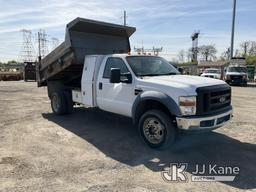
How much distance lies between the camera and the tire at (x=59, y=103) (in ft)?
29.9

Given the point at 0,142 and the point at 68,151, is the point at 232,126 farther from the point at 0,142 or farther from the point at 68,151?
the point at 0,142

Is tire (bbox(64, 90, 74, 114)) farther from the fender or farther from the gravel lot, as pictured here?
the fender

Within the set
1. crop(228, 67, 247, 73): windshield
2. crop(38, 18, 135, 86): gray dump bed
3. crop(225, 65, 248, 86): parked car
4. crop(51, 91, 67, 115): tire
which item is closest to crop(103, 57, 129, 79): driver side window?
crop(38, 18, 135, 86): gray dump bed

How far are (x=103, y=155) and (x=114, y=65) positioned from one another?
243 centimetres

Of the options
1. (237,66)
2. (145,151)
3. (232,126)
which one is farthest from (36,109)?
(237,66)

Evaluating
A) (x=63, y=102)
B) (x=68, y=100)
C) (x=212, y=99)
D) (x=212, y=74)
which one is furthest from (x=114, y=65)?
(x=212, y=74)

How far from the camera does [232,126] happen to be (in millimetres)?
7879

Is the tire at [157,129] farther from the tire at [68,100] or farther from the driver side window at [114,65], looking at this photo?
the tire at [68,100]

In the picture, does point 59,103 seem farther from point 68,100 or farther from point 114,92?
point 114,92

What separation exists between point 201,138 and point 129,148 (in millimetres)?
1874

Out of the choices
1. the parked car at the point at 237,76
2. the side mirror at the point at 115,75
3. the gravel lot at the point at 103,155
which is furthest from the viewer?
the parked car at the point at 237,76

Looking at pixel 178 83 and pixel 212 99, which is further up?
pixel 178 83

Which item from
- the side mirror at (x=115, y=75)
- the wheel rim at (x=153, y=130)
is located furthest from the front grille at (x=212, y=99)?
the side mirror at (x=115, y=75)

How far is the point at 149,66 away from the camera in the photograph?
683 cm
